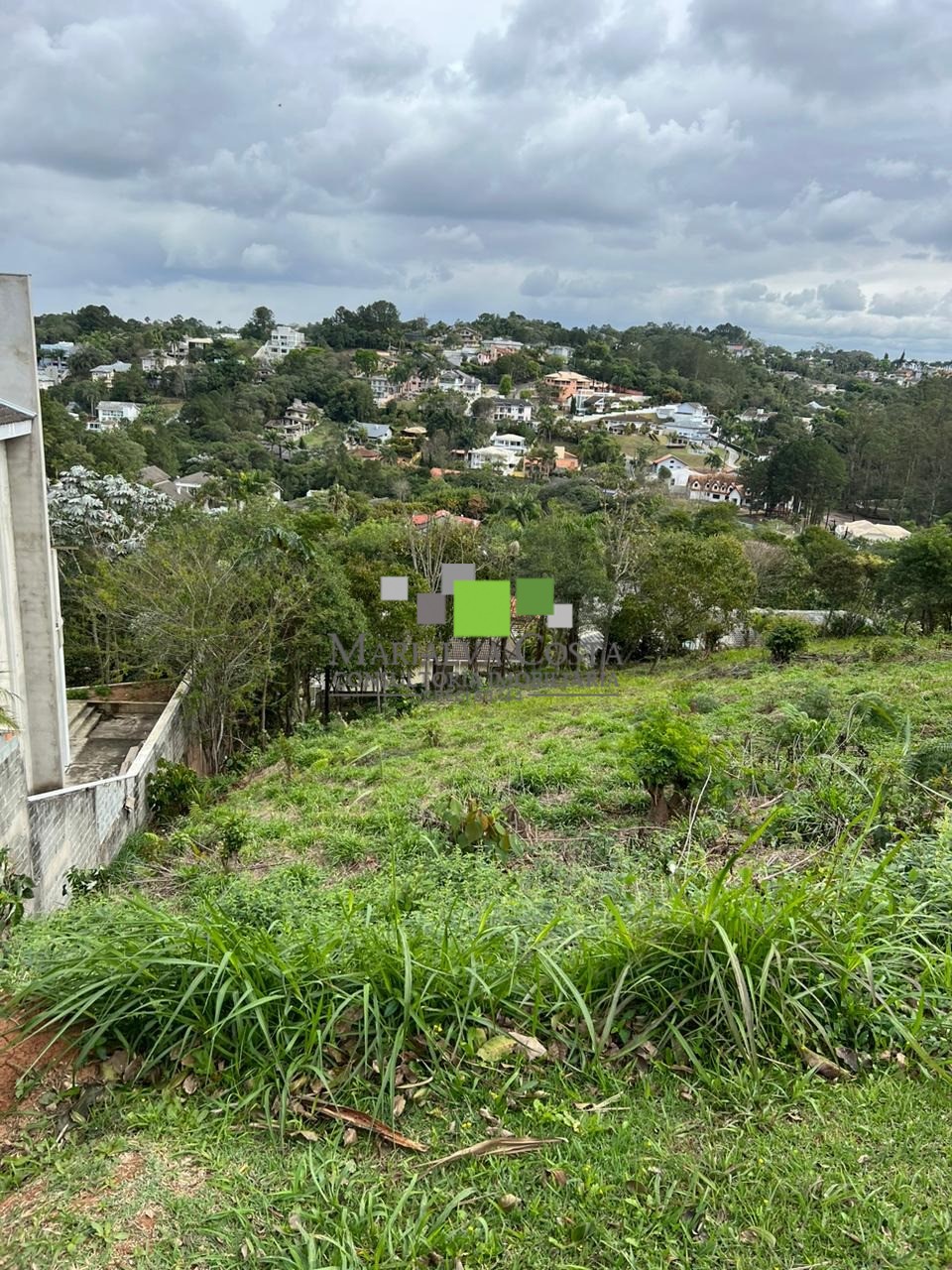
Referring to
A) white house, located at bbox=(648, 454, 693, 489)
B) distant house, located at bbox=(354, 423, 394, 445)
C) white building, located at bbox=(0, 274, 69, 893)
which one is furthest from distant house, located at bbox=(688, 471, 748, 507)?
white building, located at bbox=(0, 274, 69, 893)

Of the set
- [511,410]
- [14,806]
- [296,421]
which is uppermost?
[511,410]

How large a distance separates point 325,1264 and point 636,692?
11354 mm

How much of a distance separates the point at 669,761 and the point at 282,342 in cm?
10910

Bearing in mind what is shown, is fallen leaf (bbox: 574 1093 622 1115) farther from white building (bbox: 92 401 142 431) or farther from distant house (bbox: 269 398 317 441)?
distant house (bbox: 269 398 317 441)

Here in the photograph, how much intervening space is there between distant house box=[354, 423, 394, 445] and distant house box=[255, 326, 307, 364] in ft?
101

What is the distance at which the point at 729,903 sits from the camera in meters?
2.52

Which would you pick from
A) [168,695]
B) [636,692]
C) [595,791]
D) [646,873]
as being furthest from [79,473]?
[646,873]

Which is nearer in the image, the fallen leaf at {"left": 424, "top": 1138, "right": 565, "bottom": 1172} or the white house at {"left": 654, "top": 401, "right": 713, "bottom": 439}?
the fallen leaf at {"left": 424, "top": 1138, "right": 565, "bottom": 1172}

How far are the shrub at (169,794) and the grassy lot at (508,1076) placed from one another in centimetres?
667

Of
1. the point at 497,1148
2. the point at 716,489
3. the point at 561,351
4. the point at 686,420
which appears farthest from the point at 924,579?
the point at 561,351

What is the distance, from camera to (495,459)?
194ft

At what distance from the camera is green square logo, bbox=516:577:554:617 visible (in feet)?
51.9

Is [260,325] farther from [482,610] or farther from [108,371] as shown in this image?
[482,610]

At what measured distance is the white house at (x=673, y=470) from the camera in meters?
56.0
